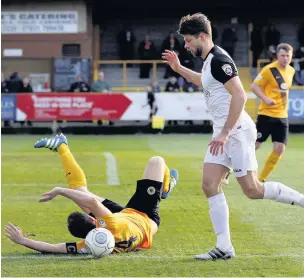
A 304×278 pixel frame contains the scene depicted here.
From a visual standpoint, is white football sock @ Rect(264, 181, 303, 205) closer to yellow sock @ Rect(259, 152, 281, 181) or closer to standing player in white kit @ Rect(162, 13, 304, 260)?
standing player in white kit @ Rect(162, 13, 304, 260)

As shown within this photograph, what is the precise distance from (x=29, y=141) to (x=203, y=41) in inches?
764

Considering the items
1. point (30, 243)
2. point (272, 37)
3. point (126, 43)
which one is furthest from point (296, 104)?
point (30, 243)

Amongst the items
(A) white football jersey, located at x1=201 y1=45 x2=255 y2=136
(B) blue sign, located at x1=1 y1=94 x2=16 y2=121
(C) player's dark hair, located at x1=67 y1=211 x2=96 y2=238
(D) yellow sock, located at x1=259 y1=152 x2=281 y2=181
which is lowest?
(B) blue sign, located at x1=1 y1=94 x2=16 y2=121

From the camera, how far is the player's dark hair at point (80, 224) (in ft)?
29.1

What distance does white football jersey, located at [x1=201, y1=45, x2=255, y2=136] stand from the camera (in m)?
8.66

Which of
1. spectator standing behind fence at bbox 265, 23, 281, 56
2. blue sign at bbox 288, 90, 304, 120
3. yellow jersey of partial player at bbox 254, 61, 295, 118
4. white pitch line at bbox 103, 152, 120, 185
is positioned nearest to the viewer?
yellow jersey of partial player at bbox 254, 61, 295, 118

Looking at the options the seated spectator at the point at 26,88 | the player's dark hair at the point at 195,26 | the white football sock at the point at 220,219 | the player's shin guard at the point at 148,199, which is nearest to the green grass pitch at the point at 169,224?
the white football sock at the point at 220,219

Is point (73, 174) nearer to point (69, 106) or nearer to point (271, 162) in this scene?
point (271, 162)

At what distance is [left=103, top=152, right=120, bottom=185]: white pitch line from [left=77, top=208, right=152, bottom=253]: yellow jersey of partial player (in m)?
6.30

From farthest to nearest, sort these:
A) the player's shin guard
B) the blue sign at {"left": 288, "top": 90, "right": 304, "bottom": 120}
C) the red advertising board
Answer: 1. the blue sign at {"left": 288, "top": 90, "right": 304, "bottom": 120}
2. the red advertising board
3. the player's shin guard

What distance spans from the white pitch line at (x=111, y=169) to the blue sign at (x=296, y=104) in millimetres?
11416

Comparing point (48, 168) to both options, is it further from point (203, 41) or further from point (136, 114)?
point (136, 114)

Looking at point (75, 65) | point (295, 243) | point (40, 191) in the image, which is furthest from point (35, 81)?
point (295, 243)

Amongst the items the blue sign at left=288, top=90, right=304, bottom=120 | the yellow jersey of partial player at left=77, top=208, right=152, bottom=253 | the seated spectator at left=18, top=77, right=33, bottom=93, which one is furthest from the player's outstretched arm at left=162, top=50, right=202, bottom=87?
the seated spectator at left=18, top=77, right=33, bottom=93
